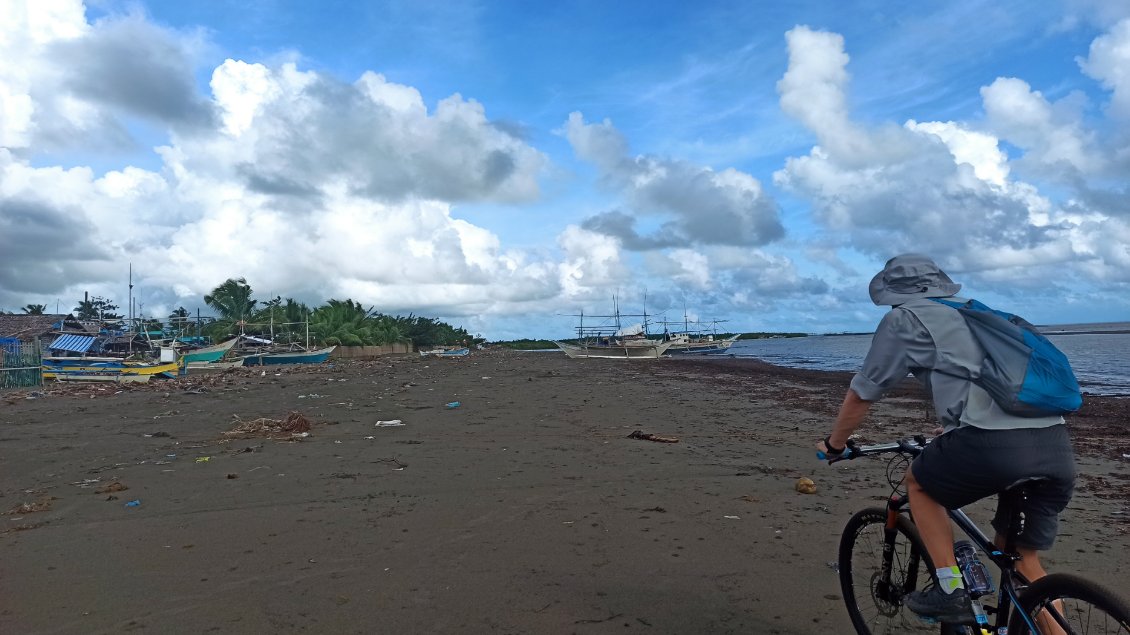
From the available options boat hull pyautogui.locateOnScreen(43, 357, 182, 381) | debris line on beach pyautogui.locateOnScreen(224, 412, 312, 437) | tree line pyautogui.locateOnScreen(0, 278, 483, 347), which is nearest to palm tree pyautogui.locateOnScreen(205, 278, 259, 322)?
tree line pyautogui.locateOnScreen(0, 278, 483, 347)

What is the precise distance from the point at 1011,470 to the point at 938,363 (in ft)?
1.44

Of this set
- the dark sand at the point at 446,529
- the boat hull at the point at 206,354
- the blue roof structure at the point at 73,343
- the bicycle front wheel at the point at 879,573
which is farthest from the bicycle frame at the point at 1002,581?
the boat hull at the point at 206,354

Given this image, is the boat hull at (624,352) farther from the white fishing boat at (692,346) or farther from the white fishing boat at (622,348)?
the white fishing boat at (692,346)

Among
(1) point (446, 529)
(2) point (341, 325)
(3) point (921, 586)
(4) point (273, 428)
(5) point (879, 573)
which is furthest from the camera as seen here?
(2) point (341, 325)

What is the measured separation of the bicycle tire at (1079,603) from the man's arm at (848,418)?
2.66 ft

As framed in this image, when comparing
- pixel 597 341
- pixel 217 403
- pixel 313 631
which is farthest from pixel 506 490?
pixel 597 341

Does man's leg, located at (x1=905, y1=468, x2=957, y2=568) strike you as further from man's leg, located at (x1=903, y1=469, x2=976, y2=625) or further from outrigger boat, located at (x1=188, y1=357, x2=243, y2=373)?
outrigger boat, located at (x1=188, y1=357, x2=243, y2=373)

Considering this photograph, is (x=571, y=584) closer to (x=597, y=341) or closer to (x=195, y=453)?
(x=195, y=453)

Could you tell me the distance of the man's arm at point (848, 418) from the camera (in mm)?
2773

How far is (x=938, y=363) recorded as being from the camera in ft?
8.32

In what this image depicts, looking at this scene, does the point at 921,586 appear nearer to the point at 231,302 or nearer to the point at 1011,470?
the point at 1011,470

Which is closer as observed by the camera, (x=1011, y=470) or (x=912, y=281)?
(x=1011, y=470)

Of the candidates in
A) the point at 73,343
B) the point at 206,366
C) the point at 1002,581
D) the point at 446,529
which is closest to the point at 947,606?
the point at 1002,581

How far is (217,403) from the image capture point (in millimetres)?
16453
